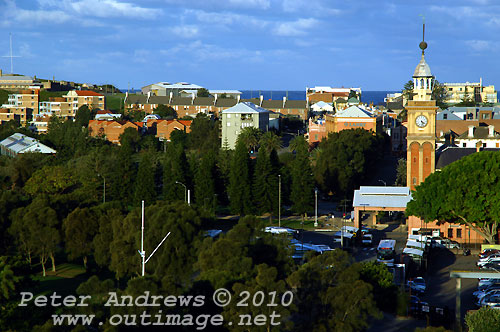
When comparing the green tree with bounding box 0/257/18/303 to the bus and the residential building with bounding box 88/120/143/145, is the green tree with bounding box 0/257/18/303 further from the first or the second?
the residential building with bounding box 88/120/143/145

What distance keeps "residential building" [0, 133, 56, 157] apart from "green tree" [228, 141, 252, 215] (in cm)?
3063

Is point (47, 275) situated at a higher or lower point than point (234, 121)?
lower

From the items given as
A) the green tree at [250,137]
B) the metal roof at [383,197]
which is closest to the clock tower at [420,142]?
the metal roof at [383,197]

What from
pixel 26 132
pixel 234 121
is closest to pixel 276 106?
pixel 234 121

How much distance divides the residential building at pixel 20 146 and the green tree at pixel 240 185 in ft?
100

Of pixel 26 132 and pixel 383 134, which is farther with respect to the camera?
pixel 26 132

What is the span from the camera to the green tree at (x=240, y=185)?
2482 inches

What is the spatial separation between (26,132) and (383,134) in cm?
4844

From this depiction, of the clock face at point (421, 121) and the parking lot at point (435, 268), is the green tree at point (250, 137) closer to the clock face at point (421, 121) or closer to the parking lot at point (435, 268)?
the clock face at point (421, 121)

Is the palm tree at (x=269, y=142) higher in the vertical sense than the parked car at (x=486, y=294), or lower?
higher

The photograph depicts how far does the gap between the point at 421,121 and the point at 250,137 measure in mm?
39017

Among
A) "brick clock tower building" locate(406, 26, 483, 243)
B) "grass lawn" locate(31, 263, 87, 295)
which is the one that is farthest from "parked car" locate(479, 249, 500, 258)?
"grass lawn" locate(31, 263, 87, 295)

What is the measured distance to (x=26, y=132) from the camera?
107562 millimetres

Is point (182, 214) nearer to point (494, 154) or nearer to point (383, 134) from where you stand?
point (494, 154)
